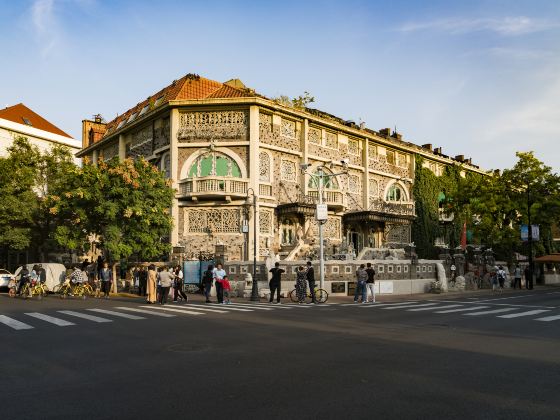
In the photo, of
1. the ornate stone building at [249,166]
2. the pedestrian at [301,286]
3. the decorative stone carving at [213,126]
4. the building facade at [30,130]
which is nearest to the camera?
the pedestrian at [301,286]

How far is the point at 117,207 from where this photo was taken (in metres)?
28.3

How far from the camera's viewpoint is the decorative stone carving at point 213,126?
3372 cm

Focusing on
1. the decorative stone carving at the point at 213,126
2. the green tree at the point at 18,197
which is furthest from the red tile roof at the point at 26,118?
the decorative stone carving at the point at 213,126

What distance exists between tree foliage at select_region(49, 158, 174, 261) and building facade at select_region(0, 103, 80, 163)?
25260mm

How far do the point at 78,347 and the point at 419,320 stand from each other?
9286 millimetres

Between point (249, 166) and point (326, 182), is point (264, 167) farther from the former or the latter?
point (326, 182)

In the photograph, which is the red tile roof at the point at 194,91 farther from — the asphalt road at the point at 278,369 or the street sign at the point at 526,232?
the asphalt road at the point at 278,369

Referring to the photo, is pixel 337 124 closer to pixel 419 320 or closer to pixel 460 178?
pixel 460 178

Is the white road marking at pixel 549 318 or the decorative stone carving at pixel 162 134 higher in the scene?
the decorative stone carving at pixel 162 134

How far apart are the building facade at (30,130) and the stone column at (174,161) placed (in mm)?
23851

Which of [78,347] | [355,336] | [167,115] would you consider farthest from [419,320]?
[167,115]

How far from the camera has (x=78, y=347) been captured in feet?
31.3

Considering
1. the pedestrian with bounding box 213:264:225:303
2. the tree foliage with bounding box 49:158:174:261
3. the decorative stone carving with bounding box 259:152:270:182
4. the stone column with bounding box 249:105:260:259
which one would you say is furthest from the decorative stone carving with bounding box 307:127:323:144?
the pedestrian with bounding box 213:264:225:303

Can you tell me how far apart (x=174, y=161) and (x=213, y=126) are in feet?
Result: 11.8
